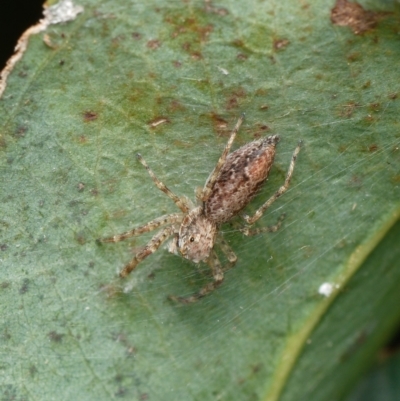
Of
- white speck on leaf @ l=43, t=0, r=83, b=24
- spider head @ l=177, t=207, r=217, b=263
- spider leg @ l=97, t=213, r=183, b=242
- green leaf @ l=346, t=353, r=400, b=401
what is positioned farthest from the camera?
green leaf @ l=346, t=353, r=400, b=401

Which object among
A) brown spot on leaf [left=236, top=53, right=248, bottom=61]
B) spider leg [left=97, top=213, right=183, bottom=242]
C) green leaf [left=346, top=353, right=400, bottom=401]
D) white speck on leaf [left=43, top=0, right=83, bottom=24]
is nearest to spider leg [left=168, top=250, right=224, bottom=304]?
spider leg [left=97, top=213, right=183, bottom=242]

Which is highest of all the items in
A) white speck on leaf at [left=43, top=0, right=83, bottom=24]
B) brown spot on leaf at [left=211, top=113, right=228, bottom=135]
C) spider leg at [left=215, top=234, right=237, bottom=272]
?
white speck on leaf at [left=43, top=0, right=83, bottom=24]

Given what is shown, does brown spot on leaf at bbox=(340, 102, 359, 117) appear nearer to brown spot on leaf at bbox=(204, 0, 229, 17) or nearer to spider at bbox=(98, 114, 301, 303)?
spider at bbox=(98, 114, 301, 303)

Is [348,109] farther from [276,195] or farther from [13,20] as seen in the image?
[13,20]

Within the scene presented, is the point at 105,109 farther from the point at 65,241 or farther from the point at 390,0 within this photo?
the point at 390,0

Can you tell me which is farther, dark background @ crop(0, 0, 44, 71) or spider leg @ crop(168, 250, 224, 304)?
dark background @ crop(0, 0, 44, 71)

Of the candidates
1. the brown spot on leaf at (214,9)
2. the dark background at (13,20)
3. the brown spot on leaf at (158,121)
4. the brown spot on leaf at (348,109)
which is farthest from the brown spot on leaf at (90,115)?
the brown spot on leaf at (348,109)

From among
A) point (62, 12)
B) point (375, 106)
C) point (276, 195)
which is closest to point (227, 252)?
point (276, 195)
